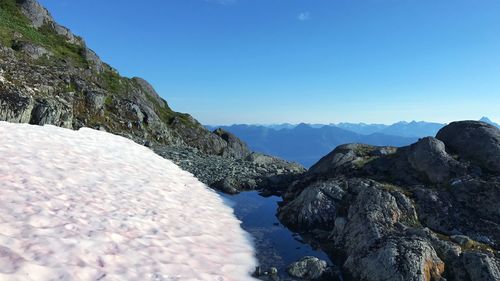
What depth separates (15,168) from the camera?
52.6 ft

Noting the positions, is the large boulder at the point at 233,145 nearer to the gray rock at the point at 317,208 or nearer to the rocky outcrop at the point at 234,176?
the rocky outcrop at the point at 234,176

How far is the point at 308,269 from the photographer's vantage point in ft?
43.7

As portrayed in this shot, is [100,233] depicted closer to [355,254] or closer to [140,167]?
[355,254]

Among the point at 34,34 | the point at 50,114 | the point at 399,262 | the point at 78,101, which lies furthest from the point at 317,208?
the point at 34,34

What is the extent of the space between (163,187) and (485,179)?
16852mm

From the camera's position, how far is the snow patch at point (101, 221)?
1033 cm

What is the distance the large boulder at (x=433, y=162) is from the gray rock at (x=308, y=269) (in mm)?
9516

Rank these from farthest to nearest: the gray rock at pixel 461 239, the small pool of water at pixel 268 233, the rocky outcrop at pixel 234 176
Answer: the rocky outcrop at pixel 234 176 → the small pool of water at pixel 268 233 → the gray rock at pixel 461 239

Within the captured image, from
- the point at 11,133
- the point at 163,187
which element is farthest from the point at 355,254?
the point at 11,133

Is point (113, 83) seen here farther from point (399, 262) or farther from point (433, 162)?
point (399, 262)

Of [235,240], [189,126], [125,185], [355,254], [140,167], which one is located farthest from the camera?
[189,126]

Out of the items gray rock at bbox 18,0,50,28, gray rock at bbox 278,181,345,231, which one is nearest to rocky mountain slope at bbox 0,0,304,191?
gray rock at bbox 18,0,50,28

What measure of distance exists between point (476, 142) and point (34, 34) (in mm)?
58752

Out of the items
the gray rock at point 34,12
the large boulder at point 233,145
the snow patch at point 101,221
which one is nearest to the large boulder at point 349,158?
the snow patch at point 101,221
